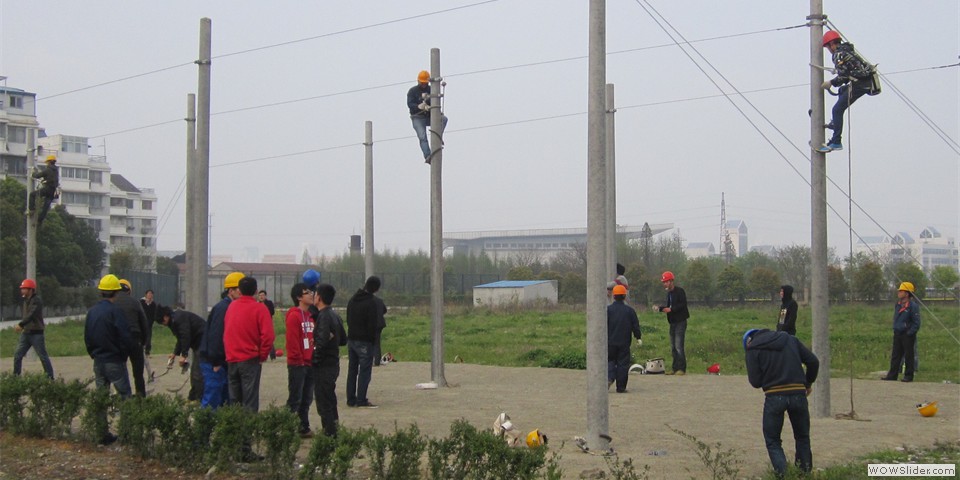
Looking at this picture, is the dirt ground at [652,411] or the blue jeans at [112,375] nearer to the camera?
the dirt ground at [652,411]

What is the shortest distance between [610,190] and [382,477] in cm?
1298

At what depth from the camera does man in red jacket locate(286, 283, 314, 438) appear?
1063 cm

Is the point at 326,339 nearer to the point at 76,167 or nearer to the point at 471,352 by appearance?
the point at 471,352

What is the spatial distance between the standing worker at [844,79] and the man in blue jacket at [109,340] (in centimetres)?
988

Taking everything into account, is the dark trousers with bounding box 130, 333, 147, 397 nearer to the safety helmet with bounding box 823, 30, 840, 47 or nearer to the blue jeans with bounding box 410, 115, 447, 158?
the blue jeans with bounding box 410, 115, 447, 158

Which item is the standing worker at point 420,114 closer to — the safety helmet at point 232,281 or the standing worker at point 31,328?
the safety helmet at point 232,281

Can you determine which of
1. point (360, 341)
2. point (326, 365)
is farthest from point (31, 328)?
point (326, 365)

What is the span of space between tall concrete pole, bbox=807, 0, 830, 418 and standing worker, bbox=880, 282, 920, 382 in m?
4.79

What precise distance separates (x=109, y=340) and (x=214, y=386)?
1.64m

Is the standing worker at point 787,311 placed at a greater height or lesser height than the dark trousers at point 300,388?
greater

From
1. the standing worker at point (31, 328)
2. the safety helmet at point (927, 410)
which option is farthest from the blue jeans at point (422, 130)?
the safety helmet at point (927, 410)

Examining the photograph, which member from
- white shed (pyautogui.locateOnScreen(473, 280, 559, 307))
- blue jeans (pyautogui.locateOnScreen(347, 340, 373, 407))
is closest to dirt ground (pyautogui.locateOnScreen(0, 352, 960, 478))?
blue jeans (pyautogui.locateOnScreen(347, 340, 373, 407))

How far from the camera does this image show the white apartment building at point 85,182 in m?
81.8

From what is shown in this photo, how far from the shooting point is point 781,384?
8.66 meters
